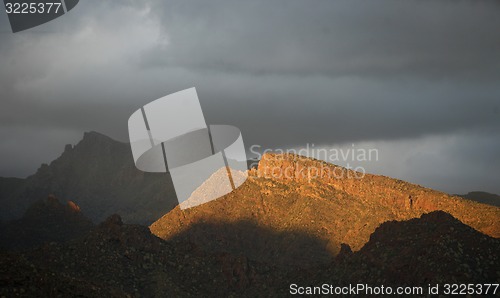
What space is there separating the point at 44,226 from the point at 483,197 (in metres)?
104

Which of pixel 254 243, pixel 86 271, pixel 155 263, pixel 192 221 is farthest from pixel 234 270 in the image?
pixel 192 221

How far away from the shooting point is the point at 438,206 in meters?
102

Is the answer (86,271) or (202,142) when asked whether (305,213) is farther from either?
(202,142)

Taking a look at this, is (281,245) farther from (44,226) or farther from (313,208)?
(44,226)

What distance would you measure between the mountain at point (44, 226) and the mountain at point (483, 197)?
301 ft

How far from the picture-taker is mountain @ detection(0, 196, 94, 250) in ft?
357

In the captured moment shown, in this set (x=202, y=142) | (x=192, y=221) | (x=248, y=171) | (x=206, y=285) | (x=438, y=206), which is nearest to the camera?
(x=206, y=285)

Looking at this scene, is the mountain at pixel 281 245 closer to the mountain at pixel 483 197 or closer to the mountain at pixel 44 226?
the mountain at pixel 44 226

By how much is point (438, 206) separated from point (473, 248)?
157 feet

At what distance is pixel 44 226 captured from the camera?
114438mm

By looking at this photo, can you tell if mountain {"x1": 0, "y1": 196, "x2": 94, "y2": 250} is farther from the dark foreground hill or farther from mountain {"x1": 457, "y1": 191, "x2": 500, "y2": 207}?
mountain {"x1": 457, "y1": 191, "x2": 500, "y2": 207}

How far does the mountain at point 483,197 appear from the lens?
5752 inches

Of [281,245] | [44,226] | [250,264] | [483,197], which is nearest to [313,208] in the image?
[281,245]

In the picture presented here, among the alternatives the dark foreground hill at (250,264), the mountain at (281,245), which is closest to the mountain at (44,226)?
the mountain at (281,245)
